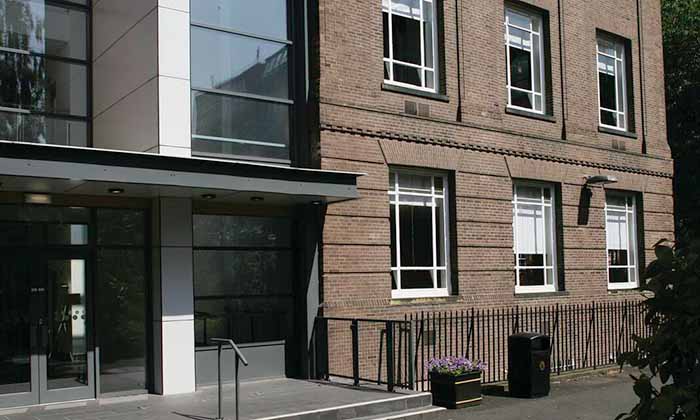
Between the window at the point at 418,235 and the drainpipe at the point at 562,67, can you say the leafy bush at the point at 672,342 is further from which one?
the drainpipe at the point at 562,67

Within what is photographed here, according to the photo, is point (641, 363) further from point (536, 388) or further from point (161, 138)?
point (536, 388)

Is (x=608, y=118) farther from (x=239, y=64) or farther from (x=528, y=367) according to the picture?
Result: (x=239, y=64)

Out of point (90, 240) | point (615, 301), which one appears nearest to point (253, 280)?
point (90, 240)

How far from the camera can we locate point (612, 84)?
20.1 metres

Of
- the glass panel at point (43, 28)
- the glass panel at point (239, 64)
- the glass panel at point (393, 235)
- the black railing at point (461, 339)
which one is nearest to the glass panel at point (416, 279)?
the glass panel at point (393, 235)

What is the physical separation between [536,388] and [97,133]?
28.0 feet

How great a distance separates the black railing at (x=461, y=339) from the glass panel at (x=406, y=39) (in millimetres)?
4998

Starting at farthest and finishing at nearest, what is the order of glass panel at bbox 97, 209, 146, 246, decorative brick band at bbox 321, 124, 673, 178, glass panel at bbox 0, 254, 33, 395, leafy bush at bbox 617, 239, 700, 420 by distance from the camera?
decorative brick band at bbox 321, 124, 673, 178 < glass panel at bbox 97, 209, 146, 246 < glass panel at bbox 0, 254, 33, 395 < leafy bush at bbox 617, 239, 700, 420

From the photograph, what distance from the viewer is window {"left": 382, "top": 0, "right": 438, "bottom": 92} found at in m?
15.0

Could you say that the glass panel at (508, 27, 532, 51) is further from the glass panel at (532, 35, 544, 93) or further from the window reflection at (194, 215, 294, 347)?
the window reflection at (194, 215, 294, 347)

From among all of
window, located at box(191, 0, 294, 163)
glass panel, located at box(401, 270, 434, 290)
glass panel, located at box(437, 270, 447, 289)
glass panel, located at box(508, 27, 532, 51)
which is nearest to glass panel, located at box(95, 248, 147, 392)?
window, located at box(191, 0, 294, 163)

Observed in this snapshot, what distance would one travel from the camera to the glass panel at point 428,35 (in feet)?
51.6

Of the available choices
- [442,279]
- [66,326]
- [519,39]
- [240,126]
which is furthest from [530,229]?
[66,326]

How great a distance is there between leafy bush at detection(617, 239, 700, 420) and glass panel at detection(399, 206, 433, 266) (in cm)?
1155
